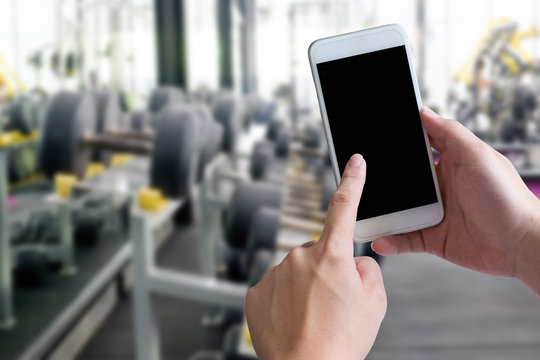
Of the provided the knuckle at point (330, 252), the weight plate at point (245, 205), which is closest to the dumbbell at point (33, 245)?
the weight plate at point (245, 205)

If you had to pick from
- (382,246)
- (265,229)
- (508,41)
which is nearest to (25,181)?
(265,229)

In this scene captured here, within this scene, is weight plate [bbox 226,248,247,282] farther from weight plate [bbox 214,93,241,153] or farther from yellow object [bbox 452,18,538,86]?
yellow object [bbox 452,18,538,86]

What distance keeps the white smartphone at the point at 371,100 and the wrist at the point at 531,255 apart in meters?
0.10

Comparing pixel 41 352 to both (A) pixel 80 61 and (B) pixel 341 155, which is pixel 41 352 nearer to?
(A) pixel 80 61

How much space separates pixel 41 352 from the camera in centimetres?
152

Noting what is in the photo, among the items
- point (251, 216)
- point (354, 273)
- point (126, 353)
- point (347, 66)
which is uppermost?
point (347, 66)

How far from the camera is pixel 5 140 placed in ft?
4.97

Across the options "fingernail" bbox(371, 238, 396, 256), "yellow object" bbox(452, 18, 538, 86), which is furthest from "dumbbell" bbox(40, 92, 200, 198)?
"yellow object" bbox(452, 18, 538, 86)

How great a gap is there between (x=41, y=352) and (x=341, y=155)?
54.3 inches

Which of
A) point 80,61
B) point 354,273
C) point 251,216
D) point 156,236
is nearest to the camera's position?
point 354,273

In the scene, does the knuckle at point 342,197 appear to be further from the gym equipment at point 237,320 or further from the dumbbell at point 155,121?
the dumbbell at point 155,121

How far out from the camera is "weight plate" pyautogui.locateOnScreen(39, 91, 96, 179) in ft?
3.78

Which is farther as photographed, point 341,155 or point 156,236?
point 156,236

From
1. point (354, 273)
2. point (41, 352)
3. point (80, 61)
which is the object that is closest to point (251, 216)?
point (41, 352)
